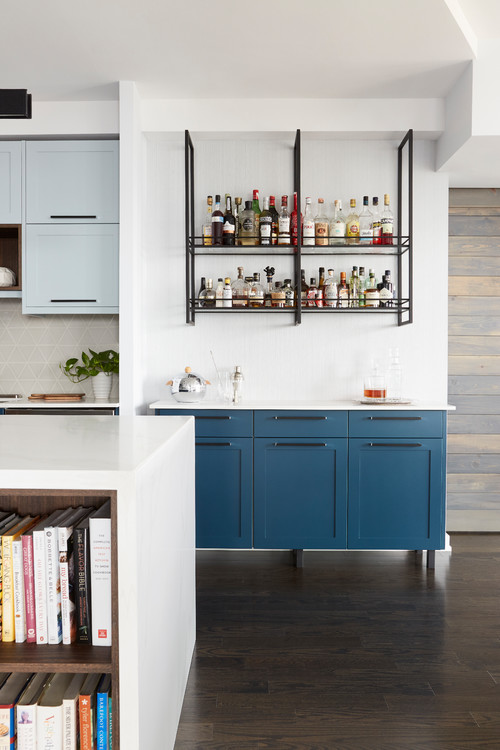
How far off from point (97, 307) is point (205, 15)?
1.69 m

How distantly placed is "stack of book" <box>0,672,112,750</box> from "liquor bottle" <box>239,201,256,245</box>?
2.80 m

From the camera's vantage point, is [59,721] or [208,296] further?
[208,296]

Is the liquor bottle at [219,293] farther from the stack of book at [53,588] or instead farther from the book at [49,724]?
the book at [49,724]

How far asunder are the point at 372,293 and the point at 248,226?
86 cm

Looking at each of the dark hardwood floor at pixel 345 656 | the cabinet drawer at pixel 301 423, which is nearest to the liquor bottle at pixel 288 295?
the cabinet drawer at pixel 301 423

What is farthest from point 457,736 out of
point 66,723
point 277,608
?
point 66,723

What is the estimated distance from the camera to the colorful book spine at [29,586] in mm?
1268

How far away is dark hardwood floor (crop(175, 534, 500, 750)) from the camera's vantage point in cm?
184

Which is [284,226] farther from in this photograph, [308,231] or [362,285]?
[362,285]

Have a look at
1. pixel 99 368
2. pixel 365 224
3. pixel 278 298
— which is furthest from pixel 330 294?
pixel 99 368

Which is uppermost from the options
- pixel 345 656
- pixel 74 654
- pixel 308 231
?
pixel 308 231

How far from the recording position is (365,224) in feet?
12.2

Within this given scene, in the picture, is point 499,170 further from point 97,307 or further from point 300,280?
point 97,307

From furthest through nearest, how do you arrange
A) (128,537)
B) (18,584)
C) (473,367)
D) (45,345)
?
(473,367), (45,345), (18,584), (128,537)
